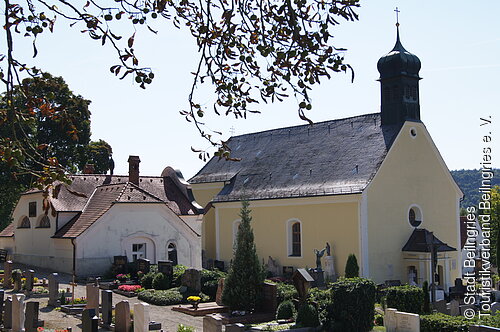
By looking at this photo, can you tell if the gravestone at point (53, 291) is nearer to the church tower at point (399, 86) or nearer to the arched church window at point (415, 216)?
the arched church window at point (415, 216)

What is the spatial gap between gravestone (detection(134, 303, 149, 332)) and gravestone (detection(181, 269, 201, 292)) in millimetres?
8196

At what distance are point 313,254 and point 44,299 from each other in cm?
1365

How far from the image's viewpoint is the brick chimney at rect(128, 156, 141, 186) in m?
33.1

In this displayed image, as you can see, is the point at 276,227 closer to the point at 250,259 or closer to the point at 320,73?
the point at 250,259

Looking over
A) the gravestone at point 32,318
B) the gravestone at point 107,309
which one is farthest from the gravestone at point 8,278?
the gravestone at point 32,318

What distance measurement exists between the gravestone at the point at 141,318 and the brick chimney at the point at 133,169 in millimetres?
18851

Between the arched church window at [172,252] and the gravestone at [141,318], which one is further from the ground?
the arched church window at [172,252]

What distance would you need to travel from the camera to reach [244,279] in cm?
2025

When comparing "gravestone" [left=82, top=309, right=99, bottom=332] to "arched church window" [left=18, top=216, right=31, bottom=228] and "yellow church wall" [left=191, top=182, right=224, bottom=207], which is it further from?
"yellow church wall" [left=191, top=182, right=224, bottom=207]

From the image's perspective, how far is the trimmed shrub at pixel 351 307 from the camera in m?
16.8

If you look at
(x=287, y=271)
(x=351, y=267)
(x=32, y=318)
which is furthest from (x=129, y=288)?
(x=351, y=267)

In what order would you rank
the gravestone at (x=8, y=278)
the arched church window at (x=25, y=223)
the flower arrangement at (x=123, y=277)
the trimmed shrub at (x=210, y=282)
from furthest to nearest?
the arched church window at (x=25, y=223) < the flower arrangement at (x=123, y=277) < the gravestone at (x=8, y=278) < the trimmed shrub at (x=210, y=282)

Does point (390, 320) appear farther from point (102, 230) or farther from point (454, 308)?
point (102, 230)

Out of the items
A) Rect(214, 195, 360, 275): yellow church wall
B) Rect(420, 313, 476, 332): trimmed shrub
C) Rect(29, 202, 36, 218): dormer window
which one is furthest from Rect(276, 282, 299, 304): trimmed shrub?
Rect(29, 202, 36, 218): dormer window
